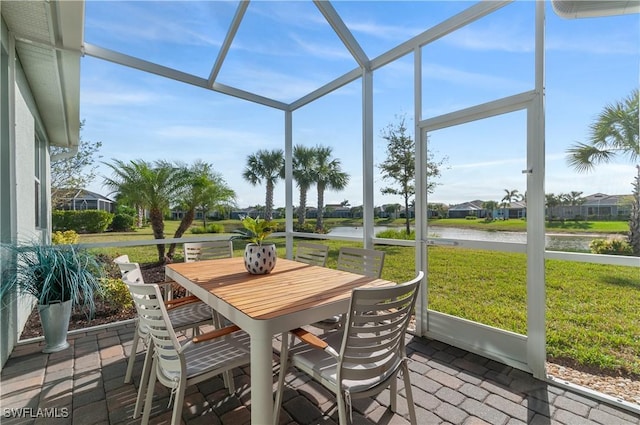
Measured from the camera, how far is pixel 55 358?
9.02 feet

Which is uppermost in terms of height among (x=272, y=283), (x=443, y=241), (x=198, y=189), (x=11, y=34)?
(x=11, y=34)

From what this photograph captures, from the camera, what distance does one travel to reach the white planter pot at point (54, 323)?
2.82 metres

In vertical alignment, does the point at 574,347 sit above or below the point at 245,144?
below

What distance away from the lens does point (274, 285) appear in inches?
85.5

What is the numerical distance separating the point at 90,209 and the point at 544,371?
566 centimetres

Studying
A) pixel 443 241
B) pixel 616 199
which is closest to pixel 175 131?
pixel 443 241

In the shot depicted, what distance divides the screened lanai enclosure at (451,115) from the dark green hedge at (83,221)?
6.61 ft

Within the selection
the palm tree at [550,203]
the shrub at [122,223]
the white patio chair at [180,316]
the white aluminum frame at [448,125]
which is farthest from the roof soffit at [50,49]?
the palm tree at [550,203]

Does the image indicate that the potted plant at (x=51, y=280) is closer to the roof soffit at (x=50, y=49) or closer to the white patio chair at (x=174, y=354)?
the white patio chair at (x=174, y=354)

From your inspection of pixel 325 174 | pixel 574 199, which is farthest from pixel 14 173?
pixel 574 199

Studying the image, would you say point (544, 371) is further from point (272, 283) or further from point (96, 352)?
point (96, 352)

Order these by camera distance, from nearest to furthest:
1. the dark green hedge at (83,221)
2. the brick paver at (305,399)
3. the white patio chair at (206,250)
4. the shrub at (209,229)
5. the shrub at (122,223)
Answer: the brick paver at (305,399) → the white patio chair at (206,250) → the dark green hedge at (83,221) → the shrub at (122,223) → the shrub at (209,229)

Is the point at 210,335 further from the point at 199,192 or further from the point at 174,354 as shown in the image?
the point at 199,192

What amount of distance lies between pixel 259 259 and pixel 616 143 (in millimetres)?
2935
